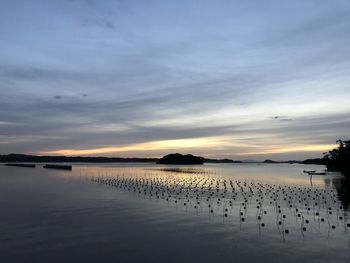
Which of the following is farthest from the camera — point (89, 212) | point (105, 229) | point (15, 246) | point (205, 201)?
point (205, 201)

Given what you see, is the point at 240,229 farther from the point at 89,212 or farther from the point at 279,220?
the point at 89,212

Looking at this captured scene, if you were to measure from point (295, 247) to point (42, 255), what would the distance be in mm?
16493

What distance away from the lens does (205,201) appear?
→ 1909 inches

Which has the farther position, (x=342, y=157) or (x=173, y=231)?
(x=342, y=157)

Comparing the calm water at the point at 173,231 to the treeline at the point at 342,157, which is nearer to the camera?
the calm water at the point at 173,231

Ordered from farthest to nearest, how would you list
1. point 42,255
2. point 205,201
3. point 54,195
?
point 54,195
point 205,201
point 42,255

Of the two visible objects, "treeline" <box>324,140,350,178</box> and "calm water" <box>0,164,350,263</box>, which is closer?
"calm water" <box>0,164,350,263</box>

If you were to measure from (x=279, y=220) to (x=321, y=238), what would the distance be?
7399 millimetres

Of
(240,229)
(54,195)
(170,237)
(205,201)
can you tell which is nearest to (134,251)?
(170,237)

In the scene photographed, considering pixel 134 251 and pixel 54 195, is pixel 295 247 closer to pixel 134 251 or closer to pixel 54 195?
A: pixel 134 251

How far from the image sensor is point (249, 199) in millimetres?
50625

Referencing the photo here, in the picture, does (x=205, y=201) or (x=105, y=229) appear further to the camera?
(x=205, y=201)

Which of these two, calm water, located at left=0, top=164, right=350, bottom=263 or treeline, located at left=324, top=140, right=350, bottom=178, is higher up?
treeline, located at left=324, top=140, right=350, bottom=178

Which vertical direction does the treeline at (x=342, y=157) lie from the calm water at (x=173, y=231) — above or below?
above
